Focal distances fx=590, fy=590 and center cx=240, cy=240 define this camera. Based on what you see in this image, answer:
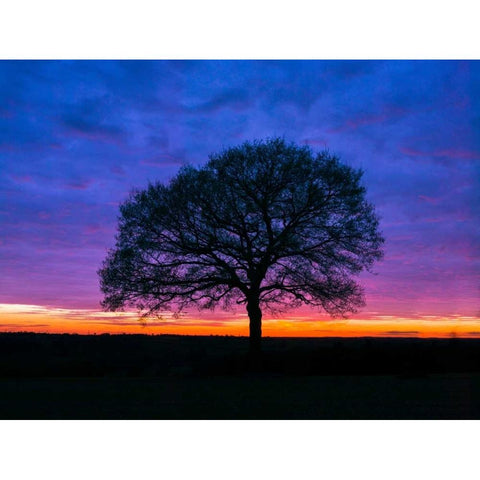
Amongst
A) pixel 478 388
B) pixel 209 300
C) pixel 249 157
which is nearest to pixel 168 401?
pixel 478 388

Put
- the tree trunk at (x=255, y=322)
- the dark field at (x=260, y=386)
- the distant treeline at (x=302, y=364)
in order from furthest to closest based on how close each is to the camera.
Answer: the tree trunk at (x=255, y=322) → the distant treeline at (x=302, y=364) → the dark field at (x=260, y=386)

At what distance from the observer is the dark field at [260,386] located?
13.2 metres

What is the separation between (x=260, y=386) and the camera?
1778cm

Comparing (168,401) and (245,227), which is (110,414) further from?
(245,227)

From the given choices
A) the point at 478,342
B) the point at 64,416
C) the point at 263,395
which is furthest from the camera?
the point at 478,342

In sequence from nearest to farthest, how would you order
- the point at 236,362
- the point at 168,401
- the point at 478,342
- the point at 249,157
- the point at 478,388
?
the point at 168,401 → the point at 478,388 → the point at 236,362 → the point at 249,157 → the point at 478,342

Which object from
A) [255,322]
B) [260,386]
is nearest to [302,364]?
[255,322]

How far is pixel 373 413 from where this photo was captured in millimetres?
13031

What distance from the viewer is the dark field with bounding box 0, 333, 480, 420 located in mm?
13203

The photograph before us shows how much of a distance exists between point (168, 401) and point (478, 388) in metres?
8.87

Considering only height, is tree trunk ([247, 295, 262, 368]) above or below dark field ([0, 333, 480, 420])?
above

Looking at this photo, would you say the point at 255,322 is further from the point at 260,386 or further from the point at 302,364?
the point at 260,386

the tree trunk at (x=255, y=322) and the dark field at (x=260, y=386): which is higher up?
the tree trunk at (x=255, y=322)
